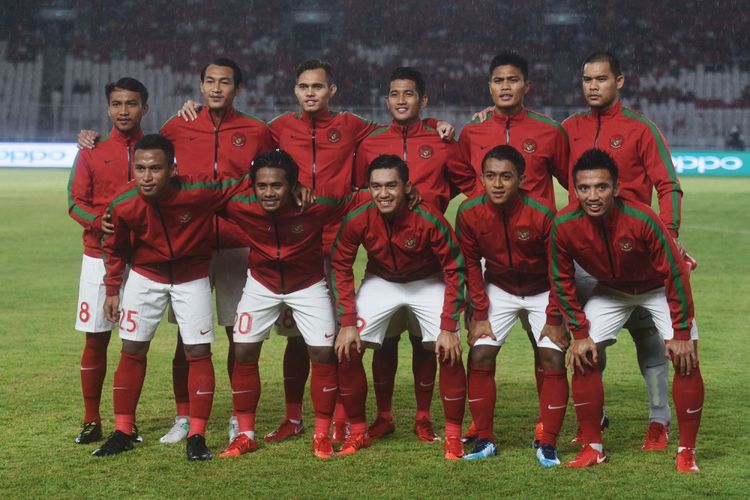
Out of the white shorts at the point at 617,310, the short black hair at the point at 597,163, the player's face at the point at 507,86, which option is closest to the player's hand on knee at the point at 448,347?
the white shorts at the point at 617,310

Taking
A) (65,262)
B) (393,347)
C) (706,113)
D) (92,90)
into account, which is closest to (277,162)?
(393,347)

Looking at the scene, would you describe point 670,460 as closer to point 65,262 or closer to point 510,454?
point 510,454

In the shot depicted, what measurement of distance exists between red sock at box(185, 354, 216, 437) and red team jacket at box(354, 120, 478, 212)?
127 cm

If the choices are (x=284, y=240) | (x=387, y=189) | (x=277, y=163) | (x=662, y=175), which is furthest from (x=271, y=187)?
(x=662, y=175)

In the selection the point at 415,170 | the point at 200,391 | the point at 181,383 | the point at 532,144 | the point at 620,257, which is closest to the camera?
the point at 620,257

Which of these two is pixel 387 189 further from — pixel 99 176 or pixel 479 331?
pixel 99 176

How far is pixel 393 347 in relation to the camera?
5.29 m

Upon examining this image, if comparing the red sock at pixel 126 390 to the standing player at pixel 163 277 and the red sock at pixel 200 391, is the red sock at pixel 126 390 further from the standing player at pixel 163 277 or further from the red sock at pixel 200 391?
the red sock at pixel 200 391

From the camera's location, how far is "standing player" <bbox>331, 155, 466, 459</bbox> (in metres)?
4.75

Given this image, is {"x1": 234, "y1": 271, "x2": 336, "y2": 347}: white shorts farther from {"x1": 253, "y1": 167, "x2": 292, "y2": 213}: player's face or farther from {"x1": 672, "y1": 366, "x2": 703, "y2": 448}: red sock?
{"x1": 672, "y1": 366, "x2": 703, "y2": 448}: red sock

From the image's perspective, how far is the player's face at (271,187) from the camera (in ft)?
15.4

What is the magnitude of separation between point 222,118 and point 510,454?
2162 mm

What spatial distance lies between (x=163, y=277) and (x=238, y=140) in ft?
2.71

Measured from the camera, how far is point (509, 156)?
4.64m
